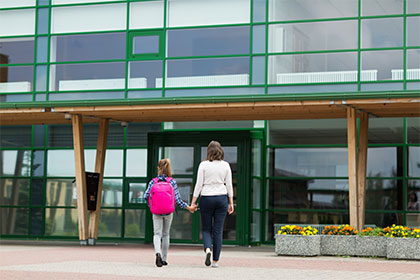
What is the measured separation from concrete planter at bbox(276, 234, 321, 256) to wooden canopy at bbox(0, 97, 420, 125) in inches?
122

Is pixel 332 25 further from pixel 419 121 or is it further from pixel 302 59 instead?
pixel 419 121

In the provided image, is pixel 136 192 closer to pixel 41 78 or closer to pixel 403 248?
pixel 41 78

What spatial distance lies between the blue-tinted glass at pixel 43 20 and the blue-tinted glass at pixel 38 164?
12.1 ft

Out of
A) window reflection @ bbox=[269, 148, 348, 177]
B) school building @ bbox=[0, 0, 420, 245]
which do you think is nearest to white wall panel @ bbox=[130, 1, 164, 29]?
school building @ bbox=[0, 0, 420, 245]

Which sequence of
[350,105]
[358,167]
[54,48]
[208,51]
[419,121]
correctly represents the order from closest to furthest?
[350,105] < [358,167] < [419,121] < [208,51] < [54,48]

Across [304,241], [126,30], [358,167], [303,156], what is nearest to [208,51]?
[126,30]

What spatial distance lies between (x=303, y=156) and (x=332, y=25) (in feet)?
11.9

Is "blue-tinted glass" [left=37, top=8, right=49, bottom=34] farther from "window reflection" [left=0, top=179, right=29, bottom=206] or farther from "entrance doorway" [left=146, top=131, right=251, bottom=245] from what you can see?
"entrance doorway" [left=146, top=131, right=251, bottom=245]

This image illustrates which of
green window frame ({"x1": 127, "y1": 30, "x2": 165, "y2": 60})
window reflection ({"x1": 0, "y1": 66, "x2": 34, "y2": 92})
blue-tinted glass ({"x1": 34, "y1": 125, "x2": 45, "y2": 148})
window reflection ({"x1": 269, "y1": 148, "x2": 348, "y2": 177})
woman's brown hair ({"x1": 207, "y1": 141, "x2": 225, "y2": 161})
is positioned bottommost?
woman's brown hair ({"x1": 207, "y1": 141, "x2": 225, "y2": 161})

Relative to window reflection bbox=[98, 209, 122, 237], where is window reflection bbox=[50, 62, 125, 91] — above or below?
above

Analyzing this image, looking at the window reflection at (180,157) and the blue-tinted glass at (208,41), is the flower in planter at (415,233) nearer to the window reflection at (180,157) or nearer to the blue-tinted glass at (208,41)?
the window reflection at (180,157)

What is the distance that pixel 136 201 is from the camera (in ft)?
72.8

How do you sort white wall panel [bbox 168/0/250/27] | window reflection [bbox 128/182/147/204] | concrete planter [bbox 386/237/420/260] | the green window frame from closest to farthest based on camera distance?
concrete planter [bbox 386/237/420/260], white wall panel [bbox 168/0/250/27], window reflection [bbox 128/182/147/204], the green window frame

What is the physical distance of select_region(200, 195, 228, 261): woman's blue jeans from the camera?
11570mm
